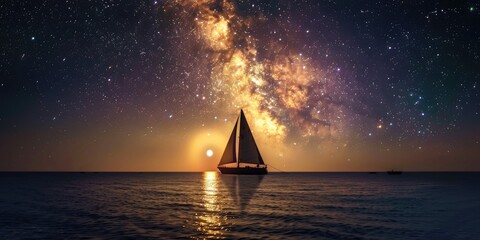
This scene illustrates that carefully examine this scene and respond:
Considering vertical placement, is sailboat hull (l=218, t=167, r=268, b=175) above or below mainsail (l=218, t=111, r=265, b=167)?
below

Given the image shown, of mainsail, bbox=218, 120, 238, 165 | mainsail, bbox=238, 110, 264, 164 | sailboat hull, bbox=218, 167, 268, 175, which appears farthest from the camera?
sailboat hull, bbox=218, 167, 268, 175

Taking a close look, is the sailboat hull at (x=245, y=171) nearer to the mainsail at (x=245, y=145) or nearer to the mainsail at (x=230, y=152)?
the mainsail at (x=230, y=152)

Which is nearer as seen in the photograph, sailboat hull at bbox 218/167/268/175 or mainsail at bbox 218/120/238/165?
mainsail at bbox 218/120/238/165

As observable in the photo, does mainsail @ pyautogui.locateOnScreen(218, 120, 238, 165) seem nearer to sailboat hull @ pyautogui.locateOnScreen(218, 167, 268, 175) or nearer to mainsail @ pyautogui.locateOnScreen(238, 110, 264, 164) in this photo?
mainsail @ pyautogui.locateOnScreen(238, 110, 264, 164)

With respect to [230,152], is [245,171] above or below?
below

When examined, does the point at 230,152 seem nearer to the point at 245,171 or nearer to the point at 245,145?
the point at 245,145

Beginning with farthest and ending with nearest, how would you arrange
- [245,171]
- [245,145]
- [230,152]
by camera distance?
[245,171], [230,152], [245,145]

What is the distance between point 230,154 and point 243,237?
118040 millimetres

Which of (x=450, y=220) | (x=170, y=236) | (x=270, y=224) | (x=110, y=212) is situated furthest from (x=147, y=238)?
(x=450, y=220)

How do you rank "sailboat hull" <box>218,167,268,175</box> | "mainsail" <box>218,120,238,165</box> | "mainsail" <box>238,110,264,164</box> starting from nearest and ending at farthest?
"mainsail" <box>238,110,264,164</box> < "mainsail" <box>218,120,238,165</box> < "sailboat hull" <box>218,167,268,175</box>

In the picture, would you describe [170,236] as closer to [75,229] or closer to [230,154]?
[75,229]

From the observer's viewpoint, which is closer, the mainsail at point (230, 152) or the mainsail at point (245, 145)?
the mainsail at point (245, 145)

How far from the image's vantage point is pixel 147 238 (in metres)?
23.5

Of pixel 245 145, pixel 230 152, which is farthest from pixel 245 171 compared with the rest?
pixel 245 145
